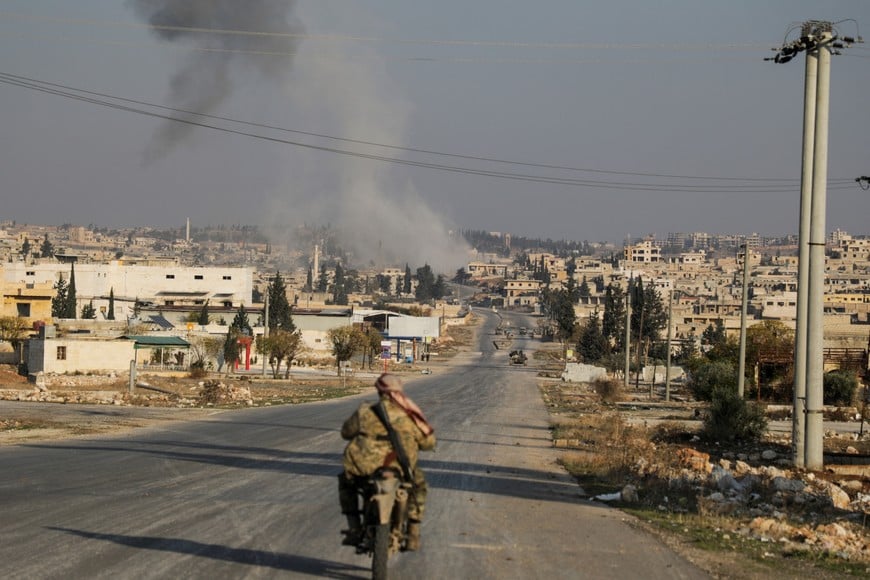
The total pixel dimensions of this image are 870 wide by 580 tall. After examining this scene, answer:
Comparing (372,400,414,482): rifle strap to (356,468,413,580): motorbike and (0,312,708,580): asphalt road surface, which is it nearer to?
(356,468,413,580): motorbike

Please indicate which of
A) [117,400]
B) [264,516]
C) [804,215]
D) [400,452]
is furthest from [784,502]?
[117,400]

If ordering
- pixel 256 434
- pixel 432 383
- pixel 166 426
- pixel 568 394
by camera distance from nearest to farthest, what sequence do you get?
1. pixel 256 434
2. pixel 166 426
3. pixel 568 394
4. pixel 432 383

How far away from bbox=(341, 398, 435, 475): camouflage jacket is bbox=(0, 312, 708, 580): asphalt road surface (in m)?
1.10

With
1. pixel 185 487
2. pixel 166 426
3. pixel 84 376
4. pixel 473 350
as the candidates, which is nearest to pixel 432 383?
pixel 84 376

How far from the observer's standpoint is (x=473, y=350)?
135125mm

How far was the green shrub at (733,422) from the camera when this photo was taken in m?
28.4

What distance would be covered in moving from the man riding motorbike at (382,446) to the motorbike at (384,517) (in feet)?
0.21

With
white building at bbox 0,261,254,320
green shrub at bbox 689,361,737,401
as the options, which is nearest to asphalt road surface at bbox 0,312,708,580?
green shrub at bbox 689,361,737,401

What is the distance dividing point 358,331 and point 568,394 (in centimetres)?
2852

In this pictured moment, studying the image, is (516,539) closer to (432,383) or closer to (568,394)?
(568,394)

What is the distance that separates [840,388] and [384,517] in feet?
156

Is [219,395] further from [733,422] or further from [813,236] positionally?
[813,236]

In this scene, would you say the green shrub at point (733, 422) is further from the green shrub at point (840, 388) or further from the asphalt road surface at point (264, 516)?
the green shrub at point (840, 388)

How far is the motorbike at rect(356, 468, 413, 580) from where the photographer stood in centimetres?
829
